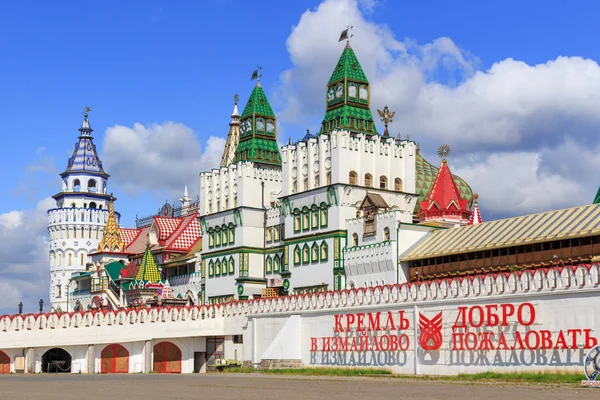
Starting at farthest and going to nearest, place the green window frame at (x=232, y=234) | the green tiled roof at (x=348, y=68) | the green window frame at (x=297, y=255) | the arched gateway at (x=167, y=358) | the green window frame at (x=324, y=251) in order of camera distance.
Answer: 1. the green window frame at (x=232, y=234)
2. the green tiled roof at (x=348, y=68)
3. the green window frame at (x=297, y=255)
4. the green window frame at (x=324, y=251)
5. the arched gateway at (x=167, y=358)

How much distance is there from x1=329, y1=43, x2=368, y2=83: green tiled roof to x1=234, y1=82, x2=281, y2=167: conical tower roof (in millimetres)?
11088

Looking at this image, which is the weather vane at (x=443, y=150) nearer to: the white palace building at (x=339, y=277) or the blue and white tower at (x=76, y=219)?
the white palace building at (x=339, y=277)

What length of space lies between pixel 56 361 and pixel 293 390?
35847 millimetres

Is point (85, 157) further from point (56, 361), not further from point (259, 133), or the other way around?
point (56, 361)

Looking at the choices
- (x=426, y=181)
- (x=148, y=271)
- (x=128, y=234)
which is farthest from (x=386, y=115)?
(x=128, y=234)

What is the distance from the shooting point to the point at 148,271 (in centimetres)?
9100

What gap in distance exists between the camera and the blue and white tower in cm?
11975

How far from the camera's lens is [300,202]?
240 ft

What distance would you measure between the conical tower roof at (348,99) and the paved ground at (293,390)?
1293 inches

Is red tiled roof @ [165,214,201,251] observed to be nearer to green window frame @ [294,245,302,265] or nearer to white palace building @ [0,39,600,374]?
white palace building @ [0,39,600,374]

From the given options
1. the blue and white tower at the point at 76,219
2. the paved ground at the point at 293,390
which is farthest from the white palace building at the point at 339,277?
the blue and white tower at the point at 76,219

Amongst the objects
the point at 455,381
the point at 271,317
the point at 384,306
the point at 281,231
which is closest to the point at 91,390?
the point at 455,381

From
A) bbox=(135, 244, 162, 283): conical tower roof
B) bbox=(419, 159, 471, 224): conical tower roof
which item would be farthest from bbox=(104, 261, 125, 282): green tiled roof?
bbox=(419, 159, 471, 224): conical tower roof

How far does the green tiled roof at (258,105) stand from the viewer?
8538cm
